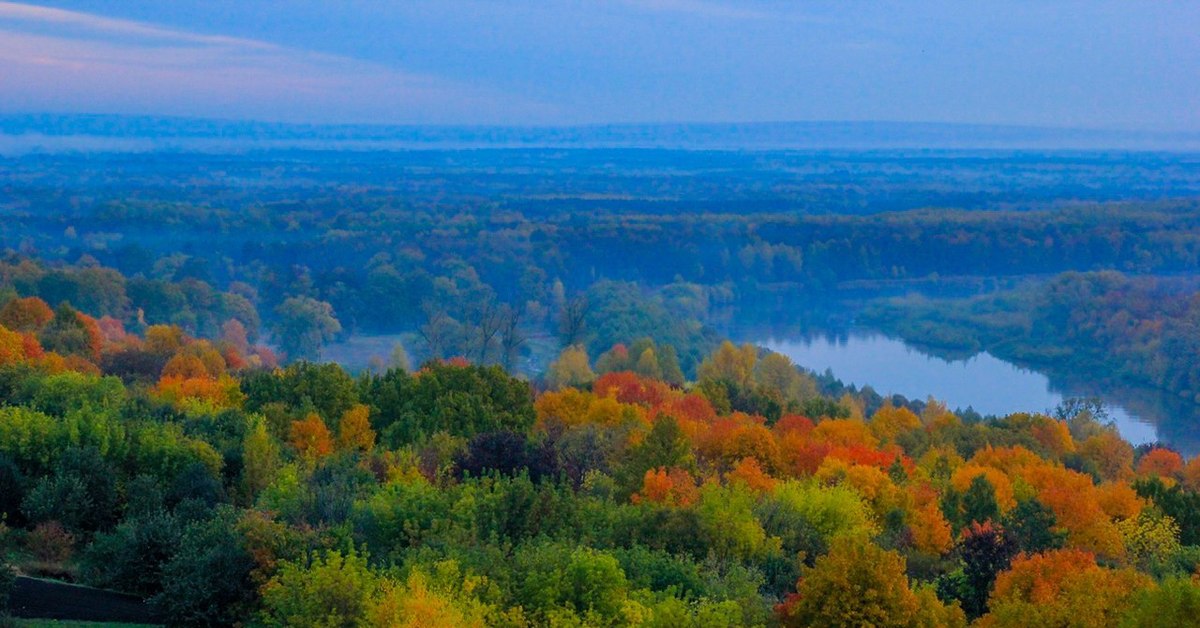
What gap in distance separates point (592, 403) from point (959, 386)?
171 feet

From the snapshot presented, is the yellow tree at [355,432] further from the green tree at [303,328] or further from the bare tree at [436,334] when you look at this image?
the green tree at [303,328]

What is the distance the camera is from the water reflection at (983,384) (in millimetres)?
85438

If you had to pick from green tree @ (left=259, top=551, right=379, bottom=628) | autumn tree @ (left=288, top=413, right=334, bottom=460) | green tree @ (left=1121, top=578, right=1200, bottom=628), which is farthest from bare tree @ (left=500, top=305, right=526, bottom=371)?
green tree @ (left=1121, top=578, right=1200, bottom=628)

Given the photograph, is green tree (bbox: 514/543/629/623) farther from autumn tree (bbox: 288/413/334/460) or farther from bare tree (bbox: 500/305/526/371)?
bare tree (bbox: 500/305/526/371)

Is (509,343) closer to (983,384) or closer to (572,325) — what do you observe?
(572,325)

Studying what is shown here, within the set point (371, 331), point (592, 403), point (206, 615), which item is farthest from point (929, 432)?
point (371, 331)

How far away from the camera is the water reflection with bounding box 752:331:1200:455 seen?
85.4m

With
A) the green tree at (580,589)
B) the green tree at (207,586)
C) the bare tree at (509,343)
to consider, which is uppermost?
the green tree at (580,589)

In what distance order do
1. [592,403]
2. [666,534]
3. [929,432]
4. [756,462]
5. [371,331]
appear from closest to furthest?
1. [666,534]
2. [756,462]
3. [592,403]
4. [929,432]
5. [371,331]

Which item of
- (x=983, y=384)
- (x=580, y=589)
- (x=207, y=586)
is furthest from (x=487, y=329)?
(x=580, y=589)

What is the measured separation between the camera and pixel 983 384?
9575 centimetres

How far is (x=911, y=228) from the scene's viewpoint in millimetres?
168625

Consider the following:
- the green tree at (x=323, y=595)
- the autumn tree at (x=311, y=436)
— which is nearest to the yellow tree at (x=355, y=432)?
the autumn tree at (x=311, y=436)

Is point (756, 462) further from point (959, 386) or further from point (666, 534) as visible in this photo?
point (959, 386)
